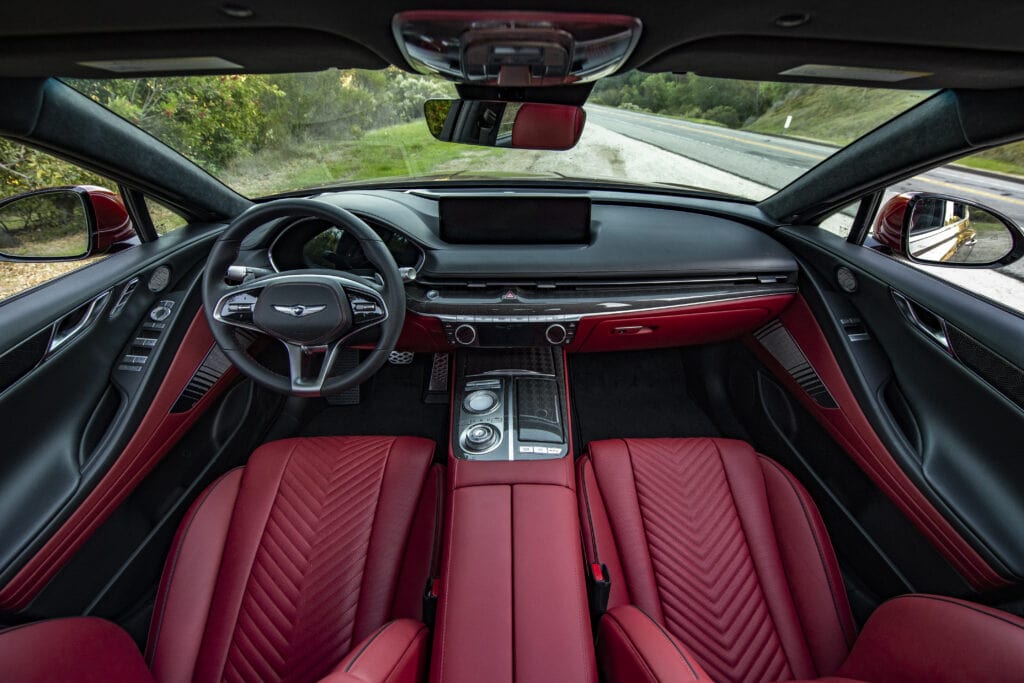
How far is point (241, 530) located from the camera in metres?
1.52

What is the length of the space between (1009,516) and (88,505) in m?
2.54

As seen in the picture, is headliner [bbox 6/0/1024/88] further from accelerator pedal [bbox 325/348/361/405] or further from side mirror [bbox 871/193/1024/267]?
accelerator pedal [bbox 325/348/361/405]

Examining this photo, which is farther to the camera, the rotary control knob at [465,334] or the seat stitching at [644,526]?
the rotary control knob at [465,334]

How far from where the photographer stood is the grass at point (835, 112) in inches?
57.0

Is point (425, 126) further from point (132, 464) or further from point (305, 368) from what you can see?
point (132, 464)

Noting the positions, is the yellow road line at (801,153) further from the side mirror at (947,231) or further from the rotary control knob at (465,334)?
the rotary control knob at (465,334)

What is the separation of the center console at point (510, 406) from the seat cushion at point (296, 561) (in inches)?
8.1

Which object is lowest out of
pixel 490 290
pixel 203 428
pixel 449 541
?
pixel 449 541

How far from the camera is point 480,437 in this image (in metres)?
1.67

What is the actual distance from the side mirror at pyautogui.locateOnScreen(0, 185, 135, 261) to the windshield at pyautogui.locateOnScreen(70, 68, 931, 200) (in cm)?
31

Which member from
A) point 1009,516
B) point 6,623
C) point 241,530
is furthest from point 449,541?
point 1009,516

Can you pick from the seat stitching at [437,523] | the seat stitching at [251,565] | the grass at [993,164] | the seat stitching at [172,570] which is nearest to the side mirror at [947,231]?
the grass at [993,164]

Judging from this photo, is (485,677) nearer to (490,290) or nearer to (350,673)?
(350,673)

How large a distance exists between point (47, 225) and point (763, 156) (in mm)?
3020
